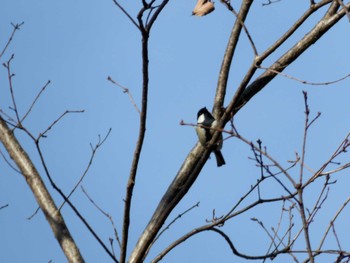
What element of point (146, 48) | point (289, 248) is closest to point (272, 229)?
point (289, 248)

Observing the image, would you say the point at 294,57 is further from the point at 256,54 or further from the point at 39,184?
the point at 39,184

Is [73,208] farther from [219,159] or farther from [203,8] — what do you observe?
[219,159]

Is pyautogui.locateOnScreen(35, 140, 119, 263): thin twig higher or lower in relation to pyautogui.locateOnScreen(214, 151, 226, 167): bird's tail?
lower

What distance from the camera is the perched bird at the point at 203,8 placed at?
3.51m

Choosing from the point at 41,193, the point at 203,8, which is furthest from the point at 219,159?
the point at 203,8

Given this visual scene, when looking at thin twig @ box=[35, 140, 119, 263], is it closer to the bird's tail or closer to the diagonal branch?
the diagonal branch

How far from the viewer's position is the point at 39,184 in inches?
150

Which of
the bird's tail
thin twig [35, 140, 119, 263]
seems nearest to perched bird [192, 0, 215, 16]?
thin twig [35, 140, 119, 263]

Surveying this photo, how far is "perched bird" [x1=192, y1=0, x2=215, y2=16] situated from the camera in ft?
11.5

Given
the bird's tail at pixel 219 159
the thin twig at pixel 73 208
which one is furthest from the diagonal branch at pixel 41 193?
the bird's tail at pixel 219 159

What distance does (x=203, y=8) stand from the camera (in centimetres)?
354

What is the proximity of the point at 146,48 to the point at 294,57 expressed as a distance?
1201mm

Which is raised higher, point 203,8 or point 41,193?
point 203,8

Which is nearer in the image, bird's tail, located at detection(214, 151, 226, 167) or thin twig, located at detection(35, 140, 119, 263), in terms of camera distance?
thin twig, located at detection(35, 140, 119, 263)
